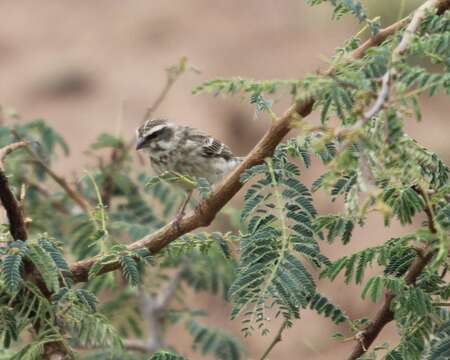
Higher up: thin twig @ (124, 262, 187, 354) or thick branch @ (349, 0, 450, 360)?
thick branch @ (349, 0, 450, 360)

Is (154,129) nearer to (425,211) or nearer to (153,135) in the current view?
(153,135)

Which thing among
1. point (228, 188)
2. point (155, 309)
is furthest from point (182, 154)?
point (228, 188)

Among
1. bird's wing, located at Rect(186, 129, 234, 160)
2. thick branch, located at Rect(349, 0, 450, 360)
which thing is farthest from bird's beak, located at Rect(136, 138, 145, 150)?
thick branch, located at Rect(349, 0, 450, 360)

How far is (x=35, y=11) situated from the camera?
46.6ft

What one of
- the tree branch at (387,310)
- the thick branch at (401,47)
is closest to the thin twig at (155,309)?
the tree branch at (387,310)

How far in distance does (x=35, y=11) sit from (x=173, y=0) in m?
2.34

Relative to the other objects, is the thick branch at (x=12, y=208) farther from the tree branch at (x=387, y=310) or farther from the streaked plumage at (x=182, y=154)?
the streaked plumage at (x=182, y=154)

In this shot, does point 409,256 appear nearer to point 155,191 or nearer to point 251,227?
point 251,227

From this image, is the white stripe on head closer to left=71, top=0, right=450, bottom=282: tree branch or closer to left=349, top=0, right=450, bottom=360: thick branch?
left=71, top=0, right=450, bottom=282: tree branch

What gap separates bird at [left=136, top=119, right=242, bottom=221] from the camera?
4.66 m

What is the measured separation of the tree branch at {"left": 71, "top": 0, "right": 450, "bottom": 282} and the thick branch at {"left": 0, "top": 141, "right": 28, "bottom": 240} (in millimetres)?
199

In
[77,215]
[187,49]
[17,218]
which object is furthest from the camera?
[187,49]

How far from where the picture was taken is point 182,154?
184 inches

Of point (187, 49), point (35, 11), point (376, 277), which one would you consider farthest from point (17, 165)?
point (35, 11)
